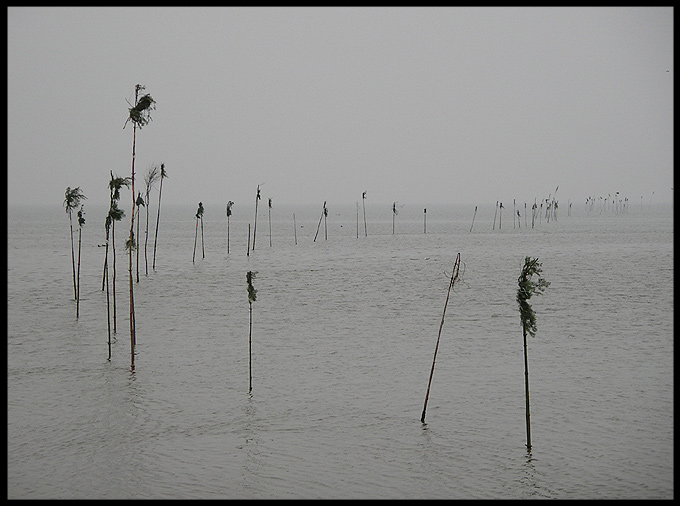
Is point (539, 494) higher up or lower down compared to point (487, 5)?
lower down

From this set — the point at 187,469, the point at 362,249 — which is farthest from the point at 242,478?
the point at 362,249

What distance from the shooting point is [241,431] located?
14812 millimetres

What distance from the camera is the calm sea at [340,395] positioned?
41.0 feet

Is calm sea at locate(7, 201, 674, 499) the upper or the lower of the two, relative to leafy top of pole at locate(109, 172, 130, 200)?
lower

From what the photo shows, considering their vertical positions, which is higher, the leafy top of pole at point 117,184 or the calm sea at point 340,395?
the leafy top of pole at point 117,184

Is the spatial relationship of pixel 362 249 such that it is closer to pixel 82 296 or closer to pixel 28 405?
pixel 82 296

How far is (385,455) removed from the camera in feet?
44.4

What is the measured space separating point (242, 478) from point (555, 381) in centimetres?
990

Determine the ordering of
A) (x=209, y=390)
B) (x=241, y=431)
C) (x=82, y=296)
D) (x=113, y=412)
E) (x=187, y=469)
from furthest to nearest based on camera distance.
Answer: (x=82, y=296)
(x=209, y=390)
(x=113, y=412)
(x=241, y=431)
(x=187, y=469)

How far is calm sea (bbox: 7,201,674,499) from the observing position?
1249cm

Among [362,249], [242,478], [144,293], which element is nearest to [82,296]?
[144,293]

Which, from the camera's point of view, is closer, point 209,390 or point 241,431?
point 241,431

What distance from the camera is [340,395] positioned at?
17516mm

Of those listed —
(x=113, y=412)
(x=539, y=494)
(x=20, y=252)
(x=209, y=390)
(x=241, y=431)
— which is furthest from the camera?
(x=20, y=252)
